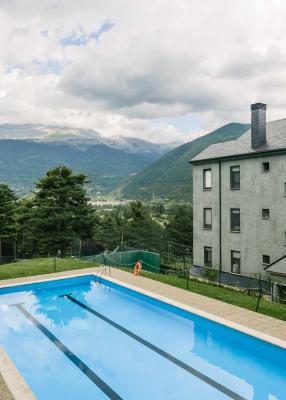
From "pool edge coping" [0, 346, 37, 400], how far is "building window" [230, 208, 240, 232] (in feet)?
65.7

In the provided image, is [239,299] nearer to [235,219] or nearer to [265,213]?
[265,213]

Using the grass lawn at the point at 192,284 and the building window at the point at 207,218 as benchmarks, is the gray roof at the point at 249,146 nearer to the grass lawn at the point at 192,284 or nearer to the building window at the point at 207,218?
the building window at the point at 207,218

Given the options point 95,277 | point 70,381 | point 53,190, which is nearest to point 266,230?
point 95,277

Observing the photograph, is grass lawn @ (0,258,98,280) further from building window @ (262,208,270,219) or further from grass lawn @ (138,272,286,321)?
building window @ (262,208,270,219)

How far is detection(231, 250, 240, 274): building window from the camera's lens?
87.5 feet

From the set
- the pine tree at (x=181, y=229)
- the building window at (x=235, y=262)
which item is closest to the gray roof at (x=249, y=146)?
the building window at (x=235, y=262)

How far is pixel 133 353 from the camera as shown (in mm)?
12586

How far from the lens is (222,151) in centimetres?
2814

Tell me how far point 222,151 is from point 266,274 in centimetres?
1000

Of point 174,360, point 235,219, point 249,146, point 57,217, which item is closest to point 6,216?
point 57,217

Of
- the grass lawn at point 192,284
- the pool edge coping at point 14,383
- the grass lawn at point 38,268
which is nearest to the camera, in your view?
the pool edge coping at point 14,383

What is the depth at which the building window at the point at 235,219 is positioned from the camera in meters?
26.7

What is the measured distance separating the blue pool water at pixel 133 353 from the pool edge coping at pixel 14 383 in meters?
1.04

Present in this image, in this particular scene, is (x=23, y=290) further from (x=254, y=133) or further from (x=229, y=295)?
(x=254, y=133)
